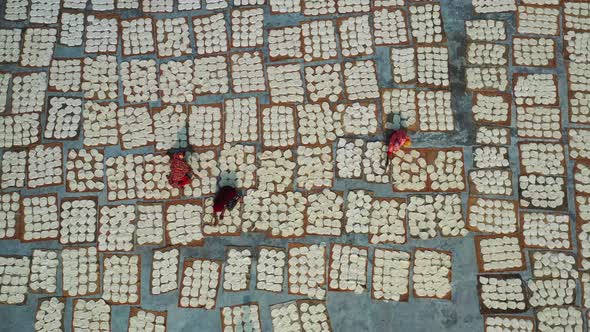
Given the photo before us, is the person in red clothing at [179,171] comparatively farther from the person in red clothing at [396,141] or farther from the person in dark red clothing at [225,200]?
the person in red clothing at [396,141]

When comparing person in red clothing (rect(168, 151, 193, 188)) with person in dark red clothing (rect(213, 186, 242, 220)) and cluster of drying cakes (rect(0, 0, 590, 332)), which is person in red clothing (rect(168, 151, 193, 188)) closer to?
cluster of drying cakes (rect(0, 0, 590, 332))

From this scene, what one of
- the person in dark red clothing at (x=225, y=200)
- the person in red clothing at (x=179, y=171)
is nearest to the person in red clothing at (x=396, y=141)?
the person in dark red clothing at (x=225, y=200)

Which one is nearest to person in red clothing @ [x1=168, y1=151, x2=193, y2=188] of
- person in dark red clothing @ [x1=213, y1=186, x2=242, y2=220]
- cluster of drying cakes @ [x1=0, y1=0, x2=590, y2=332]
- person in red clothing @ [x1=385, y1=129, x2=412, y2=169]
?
cluster of drying cakes @ [x1=0, y1=0, x2=590, y2=332]

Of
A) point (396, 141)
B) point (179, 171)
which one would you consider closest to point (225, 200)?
point (179, 171)

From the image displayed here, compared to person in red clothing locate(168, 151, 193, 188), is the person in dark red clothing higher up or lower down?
lower down

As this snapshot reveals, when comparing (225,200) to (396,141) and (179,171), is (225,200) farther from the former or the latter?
(396,141)

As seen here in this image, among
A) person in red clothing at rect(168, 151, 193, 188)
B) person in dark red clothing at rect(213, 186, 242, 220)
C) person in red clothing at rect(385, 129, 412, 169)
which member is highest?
person in red clothing at rect(385, 129, 412, 169)
